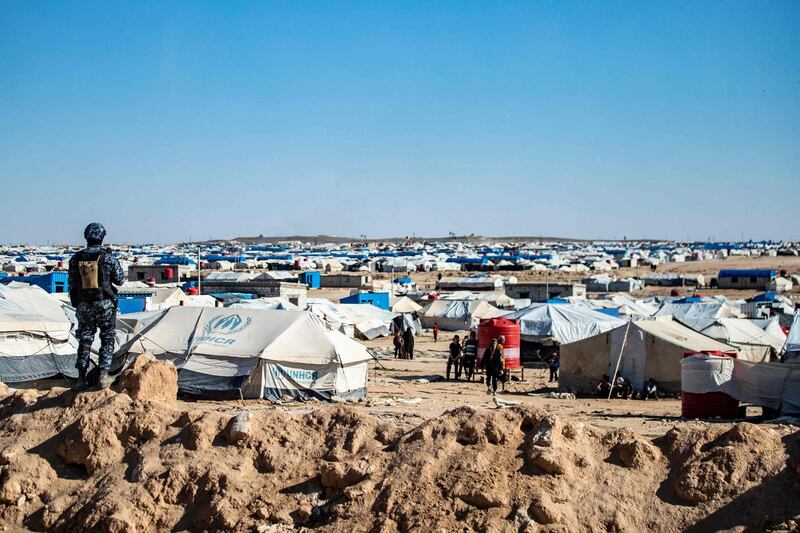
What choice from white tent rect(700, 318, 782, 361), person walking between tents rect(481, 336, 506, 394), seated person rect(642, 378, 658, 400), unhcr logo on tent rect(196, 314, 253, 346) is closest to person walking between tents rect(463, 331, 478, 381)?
person walking between tents rect(481, 336, 506, 394)

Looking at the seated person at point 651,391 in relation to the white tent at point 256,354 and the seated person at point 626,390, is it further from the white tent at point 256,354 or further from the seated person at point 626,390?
the white tent at point 256,354

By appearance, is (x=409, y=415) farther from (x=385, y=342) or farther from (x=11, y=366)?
(x=385, y=342)

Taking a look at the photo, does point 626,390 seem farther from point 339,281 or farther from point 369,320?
point 339,281

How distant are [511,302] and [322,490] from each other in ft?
136

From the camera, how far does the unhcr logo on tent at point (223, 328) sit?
17.9 metres

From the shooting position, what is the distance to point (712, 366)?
14891mm

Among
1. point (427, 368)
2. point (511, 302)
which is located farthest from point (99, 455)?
point (511, 302)

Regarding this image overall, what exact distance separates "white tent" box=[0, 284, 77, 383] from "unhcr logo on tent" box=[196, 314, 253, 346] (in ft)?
9.40

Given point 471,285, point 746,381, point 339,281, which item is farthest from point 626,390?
point 339,281

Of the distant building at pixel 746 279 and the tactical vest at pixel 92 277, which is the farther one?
the distant building at pixel 746 279

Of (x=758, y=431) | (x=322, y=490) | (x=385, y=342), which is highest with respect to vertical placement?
(x=758, y=431)

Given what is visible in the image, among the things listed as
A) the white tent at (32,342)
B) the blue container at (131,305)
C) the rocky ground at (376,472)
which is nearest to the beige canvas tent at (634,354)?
the white tent at (32,342)

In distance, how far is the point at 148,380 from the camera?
417 inches

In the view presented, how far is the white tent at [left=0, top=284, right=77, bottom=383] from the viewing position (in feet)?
59.2
